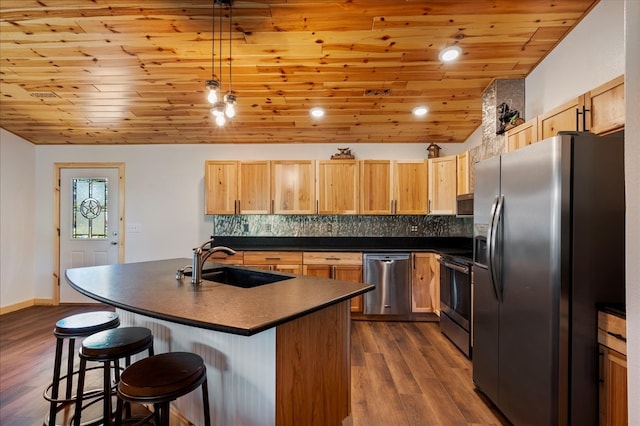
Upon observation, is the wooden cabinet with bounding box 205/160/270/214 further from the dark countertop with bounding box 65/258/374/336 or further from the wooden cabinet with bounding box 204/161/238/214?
the dark countertop with bounding box 65/258/374/336

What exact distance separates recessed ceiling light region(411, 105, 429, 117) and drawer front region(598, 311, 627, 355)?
9.23 feet

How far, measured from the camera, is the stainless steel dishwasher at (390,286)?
3957mm

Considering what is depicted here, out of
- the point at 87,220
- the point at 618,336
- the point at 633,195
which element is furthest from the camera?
the point at 87,220

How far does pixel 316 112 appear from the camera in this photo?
12.8 ft

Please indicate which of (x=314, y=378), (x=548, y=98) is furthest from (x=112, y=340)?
(x=548, y=98)

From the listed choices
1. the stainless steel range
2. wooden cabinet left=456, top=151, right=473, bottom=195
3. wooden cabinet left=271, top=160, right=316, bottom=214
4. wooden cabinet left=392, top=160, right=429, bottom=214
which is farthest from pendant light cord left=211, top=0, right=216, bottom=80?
the stainless steel range

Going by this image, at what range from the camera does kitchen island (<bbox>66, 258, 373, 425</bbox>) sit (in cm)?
140

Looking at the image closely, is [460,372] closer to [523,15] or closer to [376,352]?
[376,352]

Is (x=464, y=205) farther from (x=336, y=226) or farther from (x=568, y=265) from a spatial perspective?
(x=568, y=265)

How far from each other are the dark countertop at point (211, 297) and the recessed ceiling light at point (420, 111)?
2678 mm

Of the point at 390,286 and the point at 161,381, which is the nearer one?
the point at 161,381

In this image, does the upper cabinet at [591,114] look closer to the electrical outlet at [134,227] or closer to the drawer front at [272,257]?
the drawer front at [272,257]

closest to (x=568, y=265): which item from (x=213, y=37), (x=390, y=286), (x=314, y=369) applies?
(x=314, y=369)

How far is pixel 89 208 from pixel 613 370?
5839mm
